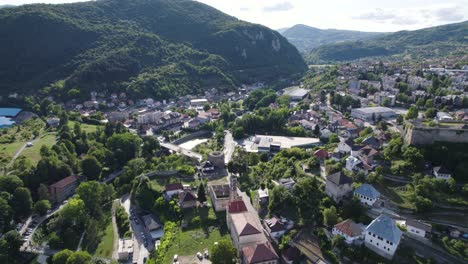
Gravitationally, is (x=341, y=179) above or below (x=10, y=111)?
below

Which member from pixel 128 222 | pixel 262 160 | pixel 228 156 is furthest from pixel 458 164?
pixel 128 222

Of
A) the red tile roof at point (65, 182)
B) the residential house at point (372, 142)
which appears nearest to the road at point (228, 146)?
the residential house at point (372, 142)

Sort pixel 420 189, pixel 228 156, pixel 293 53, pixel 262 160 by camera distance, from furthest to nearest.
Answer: pixel 293 53 < pixel 228 156 < pixel 262 160 < pixel 420 189

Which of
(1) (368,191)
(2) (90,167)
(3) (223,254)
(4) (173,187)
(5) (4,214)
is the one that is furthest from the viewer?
(2) (90,167)

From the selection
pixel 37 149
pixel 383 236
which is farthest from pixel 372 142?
pixel 37 149

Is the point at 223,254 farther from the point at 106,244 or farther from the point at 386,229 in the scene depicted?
the point at 106,244

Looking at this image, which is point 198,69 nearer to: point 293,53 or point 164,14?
point 164,14

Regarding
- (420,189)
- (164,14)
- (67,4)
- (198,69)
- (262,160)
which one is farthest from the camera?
(164,14)
